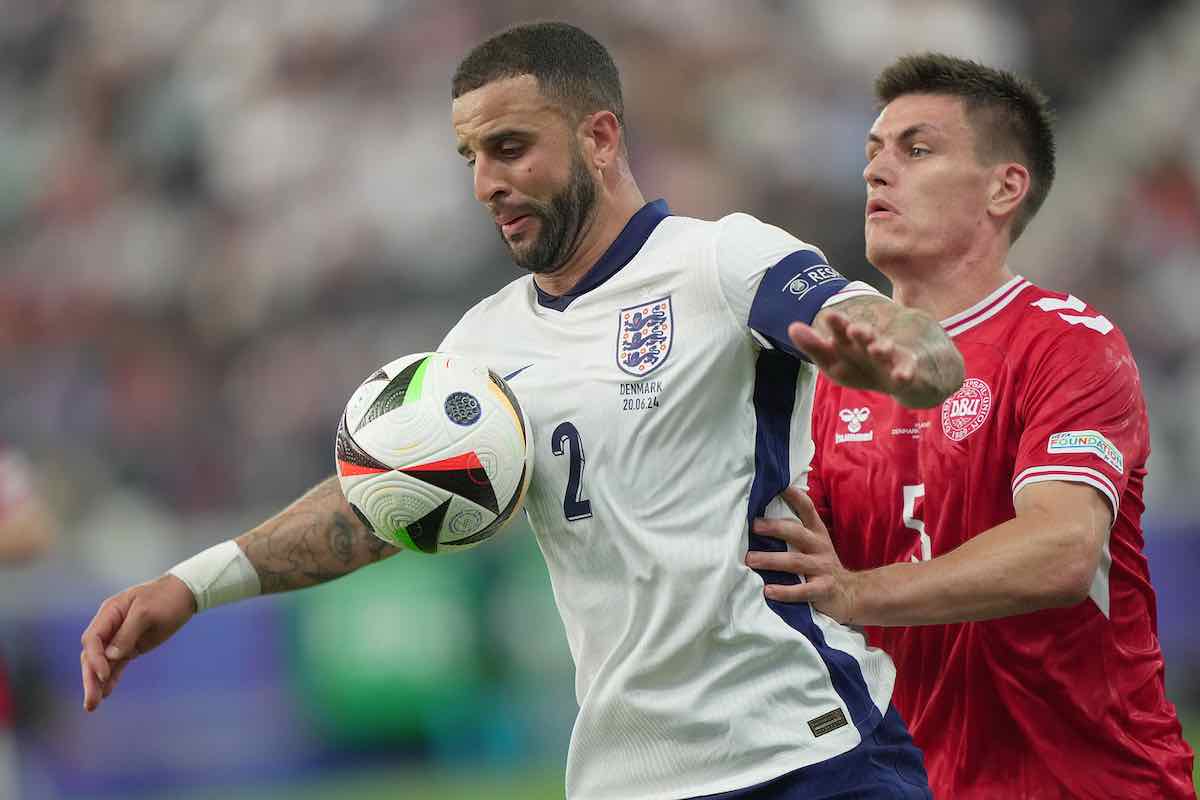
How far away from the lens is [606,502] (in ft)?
12.7

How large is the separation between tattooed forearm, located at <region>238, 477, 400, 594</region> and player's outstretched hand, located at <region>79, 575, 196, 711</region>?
8.4 inches

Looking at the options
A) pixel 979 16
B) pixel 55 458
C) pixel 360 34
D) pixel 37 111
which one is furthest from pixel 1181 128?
pixel 37 111

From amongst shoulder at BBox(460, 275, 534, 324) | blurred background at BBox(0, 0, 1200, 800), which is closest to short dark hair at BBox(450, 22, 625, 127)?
shoulder at BBox(460, 275, 534, 324)

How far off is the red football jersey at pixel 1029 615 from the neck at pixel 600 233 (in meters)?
1.03

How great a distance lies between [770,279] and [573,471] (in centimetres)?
65

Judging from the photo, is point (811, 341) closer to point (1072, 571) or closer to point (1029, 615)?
point (1072, 571)

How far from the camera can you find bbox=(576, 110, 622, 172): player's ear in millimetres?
4250

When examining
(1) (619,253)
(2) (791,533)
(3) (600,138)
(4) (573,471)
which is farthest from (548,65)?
(2) (791,533)

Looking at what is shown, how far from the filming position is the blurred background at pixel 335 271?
9.75m

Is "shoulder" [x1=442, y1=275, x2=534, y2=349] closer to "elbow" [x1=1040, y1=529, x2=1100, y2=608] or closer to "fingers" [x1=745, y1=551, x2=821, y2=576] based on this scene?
"fingers" [x1=745, y1=551, x2=821, y2=576]

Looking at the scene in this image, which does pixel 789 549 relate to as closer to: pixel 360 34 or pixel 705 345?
pixel 705 345

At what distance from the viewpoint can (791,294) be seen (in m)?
3.67

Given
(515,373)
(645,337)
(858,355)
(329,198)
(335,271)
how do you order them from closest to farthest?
(858,355) → (645,337) → (515,373) → (335,271) → (329,198)

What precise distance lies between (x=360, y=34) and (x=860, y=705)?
11.4 metres
